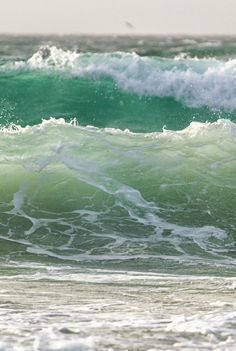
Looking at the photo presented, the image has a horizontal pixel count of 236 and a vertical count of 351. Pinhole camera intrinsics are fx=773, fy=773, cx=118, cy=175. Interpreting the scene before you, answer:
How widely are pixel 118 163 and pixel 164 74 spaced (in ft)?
24.5

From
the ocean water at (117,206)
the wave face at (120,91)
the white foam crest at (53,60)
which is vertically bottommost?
the ocean water at (117,206)

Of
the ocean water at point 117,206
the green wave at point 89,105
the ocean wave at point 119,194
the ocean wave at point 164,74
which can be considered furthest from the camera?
the ocean wave at point 164,74

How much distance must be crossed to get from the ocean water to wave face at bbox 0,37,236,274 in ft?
0.10

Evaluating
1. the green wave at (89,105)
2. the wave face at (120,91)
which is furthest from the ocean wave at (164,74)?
the green wave at (89,105)

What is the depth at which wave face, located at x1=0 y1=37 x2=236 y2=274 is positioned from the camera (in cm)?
939

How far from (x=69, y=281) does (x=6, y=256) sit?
5.42 ft

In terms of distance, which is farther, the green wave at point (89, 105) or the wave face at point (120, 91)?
the wave face at point (120, 91)

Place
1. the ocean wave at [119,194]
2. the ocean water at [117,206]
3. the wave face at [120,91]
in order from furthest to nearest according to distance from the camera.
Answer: the wave face at [120,91] → the ocean wave at [119,194] → the ocean water at [117,206]

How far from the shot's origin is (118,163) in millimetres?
12883

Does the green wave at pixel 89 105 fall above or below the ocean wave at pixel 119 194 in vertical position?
above

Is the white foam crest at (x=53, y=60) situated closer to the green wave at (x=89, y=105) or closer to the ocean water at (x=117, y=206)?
the ocean water at (x=117, y=206)

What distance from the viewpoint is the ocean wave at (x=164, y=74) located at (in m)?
19.0

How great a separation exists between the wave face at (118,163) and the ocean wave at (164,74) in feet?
0.11

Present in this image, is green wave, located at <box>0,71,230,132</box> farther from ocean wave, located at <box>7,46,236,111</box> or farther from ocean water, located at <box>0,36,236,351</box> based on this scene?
ocean wave, located at <box>7,46,236,111</box>
